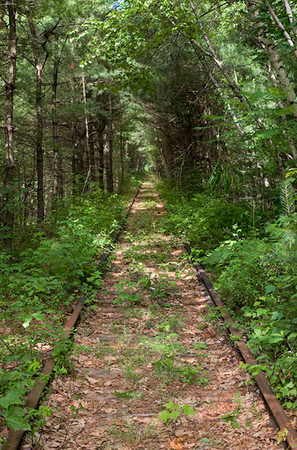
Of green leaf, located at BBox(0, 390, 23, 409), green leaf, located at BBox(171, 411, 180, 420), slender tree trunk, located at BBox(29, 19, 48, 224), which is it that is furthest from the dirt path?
slender tree trunk, located at BBox(29, 19, 48, 224)

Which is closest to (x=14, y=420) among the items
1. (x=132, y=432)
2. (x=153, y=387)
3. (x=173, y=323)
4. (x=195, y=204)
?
(x=132, y=432)

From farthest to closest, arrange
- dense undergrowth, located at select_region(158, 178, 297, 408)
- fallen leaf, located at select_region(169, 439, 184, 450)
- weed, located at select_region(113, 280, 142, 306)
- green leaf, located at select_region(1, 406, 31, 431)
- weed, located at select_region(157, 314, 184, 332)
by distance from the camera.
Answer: weed, located at select_region(113, 280, 142, 306) → weed, located at select_region(157, 314, 184, 332) → dense undergrowth, located at select_region(158, 178, 297, 408) → fallen leaf, located at select_region(169, 439, 184, 450) → green leaf, located at select_region(1, 406, 31, 431)

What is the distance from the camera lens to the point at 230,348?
14.6ft

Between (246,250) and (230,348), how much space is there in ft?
5.65

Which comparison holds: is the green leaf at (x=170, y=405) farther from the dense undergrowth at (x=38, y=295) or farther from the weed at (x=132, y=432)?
the dense undergrowth at (x=38, y=295)

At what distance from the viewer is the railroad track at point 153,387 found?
9.72 feet

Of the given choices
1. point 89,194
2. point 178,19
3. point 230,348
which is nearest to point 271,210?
point 230,348

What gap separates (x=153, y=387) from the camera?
3.74 m

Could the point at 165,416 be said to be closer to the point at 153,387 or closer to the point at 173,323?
the point at 153,387

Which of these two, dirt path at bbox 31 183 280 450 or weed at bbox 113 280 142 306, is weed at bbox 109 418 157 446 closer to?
dirt path at bbox 31 183 280 450

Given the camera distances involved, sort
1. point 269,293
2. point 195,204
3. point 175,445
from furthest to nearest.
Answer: point 195,204
point 269,293
point 175,445

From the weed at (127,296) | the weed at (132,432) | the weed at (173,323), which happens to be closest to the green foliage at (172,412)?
the weed at (132,432)

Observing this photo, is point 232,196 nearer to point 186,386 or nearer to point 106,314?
point 106,314

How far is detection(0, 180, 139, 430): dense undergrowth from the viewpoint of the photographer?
3100 mm
